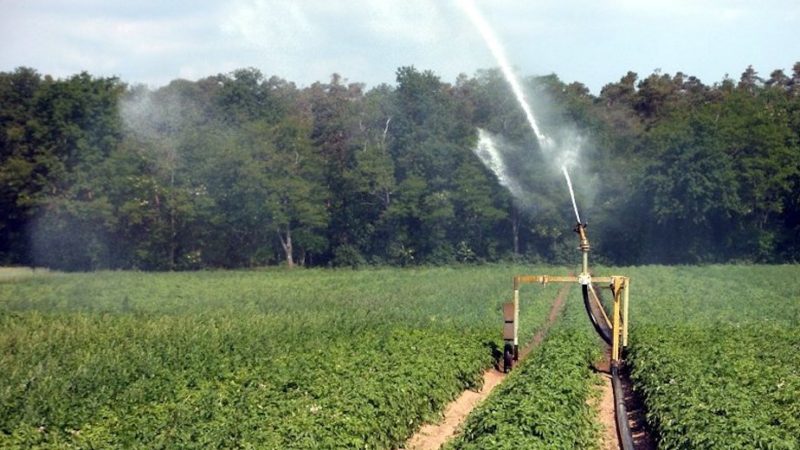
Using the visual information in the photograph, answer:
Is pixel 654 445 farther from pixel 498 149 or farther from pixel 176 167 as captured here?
pixel 176 167

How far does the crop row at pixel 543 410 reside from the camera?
46.2ft

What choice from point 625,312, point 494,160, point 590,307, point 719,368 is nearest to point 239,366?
point 590,307

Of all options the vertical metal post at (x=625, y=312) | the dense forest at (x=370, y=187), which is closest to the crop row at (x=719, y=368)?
the vertical metal post at (x=625, y=312)

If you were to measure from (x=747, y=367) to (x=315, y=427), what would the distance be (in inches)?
353

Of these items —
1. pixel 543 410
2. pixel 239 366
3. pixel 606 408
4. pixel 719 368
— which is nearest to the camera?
pixel 543 410

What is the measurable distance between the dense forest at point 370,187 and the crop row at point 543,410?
4556cm

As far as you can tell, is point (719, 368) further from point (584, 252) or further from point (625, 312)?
point (625, 312)

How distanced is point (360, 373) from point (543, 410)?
4557 millimetres

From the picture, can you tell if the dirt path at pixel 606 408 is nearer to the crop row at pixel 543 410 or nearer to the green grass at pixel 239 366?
the crop row at pixel 543 410

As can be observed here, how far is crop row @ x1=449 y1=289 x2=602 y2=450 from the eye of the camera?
1409 centimetres

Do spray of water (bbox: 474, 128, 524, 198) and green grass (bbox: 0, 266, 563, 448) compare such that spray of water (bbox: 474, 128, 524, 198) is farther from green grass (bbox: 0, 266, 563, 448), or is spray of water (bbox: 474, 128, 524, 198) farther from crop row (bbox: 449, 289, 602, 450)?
crop row (bbox: 449, 289, 602, 450)

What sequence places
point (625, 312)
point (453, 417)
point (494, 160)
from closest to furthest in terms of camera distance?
1. point (453, 417)
2. point (625, 312)
3. point (494, 160)

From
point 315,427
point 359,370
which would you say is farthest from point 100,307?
point 315,427

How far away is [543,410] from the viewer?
1587cm
